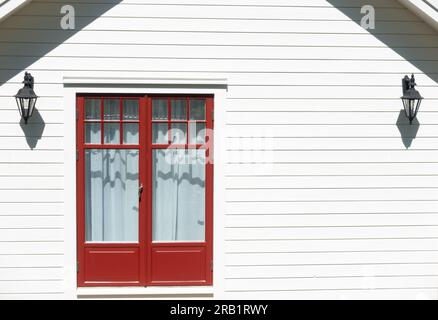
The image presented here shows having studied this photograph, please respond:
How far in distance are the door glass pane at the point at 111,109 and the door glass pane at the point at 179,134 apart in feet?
1.99

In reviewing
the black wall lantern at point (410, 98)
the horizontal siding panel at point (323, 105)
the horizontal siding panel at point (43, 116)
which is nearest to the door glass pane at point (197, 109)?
the horizontal siding panel at point (323, 105)

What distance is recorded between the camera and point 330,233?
287 inches

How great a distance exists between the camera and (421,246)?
735cm

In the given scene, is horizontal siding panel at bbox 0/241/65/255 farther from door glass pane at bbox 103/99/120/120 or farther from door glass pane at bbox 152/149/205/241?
door glass pane at bbox 103/99/120/120

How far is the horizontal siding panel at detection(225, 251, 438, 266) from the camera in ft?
23.9

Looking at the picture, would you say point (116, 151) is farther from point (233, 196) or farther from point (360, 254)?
point (360, 254)

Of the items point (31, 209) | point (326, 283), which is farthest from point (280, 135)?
point (31, 209)

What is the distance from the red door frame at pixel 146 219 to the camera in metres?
7.21

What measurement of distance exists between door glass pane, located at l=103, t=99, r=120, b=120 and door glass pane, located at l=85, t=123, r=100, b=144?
14 cm

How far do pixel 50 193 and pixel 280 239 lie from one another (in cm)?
248

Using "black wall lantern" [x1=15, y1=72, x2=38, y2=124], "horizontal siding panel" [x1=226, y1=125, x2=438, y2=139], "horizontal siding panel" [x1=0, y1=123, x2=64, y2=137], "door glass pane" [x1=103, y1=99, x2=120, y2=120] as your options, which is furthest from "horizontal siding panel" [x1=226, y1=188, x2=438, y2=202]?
Result: "black wall lantern" [x1=15, y1=72, x2=38, y2=124]

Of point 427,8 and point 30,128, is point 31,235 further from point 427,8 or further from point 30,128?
point 427,8

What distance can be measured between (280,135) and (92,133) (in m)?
2.01

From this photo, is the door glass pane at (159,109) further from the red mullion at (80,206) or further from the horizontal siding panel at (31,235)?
the horizontal siding panel at (31,235)
